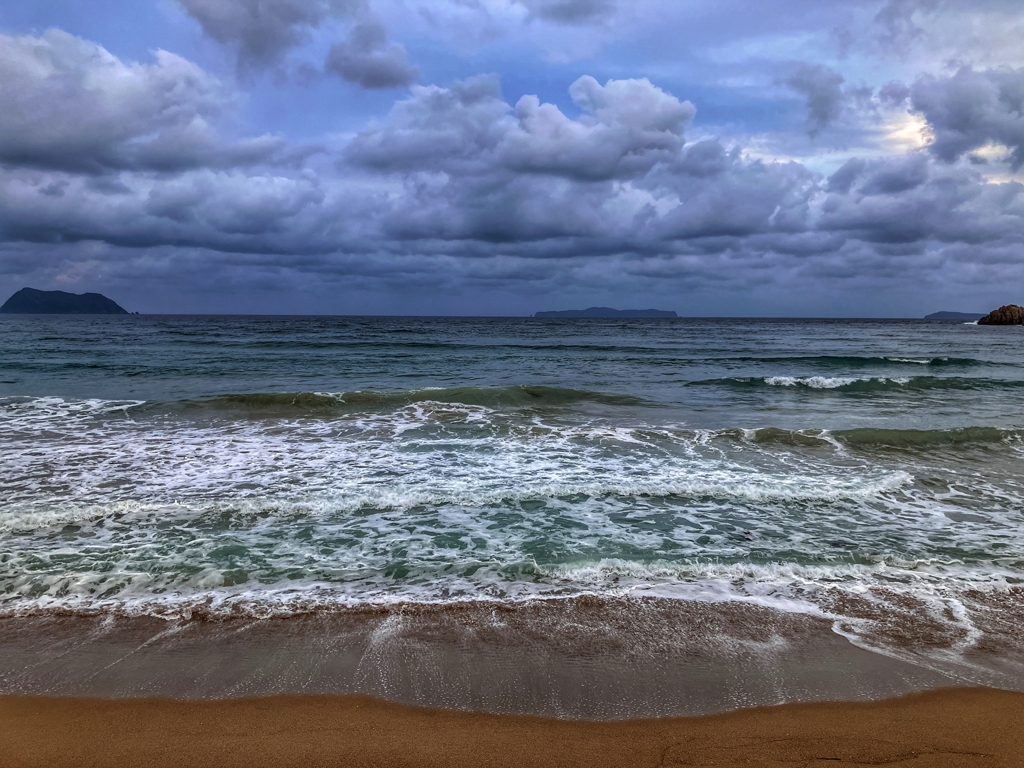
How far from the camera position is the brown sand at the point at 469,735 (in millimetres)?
3318

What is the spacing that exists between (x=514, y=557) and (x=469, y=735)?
2.74 metres

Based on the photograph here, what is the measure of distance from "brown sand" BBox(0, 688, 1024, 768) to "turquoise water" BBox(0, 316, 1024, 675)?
110 centimetres

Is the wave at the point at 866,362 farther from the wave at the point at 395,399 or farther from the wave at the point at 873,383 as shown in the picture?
the wave at the point at 395,399

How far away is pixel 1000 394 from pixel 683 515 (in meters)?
19.7

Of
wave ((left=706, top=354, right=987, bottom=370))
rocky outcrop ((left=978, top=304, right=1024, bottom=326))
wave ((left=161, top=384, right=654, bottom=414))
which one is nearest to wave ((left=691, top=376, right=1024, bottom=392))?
wave ((left=161, top=384, right=654, bottom=414))

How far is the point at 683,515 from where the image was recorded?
301 inches

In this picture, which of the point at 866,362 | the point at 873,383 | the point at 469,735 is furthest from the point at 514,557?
the point at 866,362

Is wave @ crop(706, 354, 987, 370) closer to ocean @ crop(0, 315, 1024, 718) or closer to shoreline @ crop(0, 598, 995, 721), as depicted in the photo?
ocean @ crop(0, 315, 1024, 718)

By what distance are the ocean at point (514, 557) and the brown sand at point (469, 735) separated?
19cm

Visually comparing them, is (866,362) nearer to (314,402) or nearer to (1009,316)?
(314,402)

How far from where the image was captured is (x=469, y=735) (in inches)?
138

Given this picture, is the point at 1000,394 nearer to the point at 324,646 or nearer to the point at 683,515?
the point at 683,515

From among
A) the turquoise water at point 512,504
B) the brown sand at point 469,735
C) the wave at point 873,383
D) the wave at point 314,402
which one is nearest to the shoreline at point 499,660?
the brown sand at point 469,735

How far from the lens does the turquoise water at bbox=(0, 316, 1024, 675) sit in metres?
5.43
